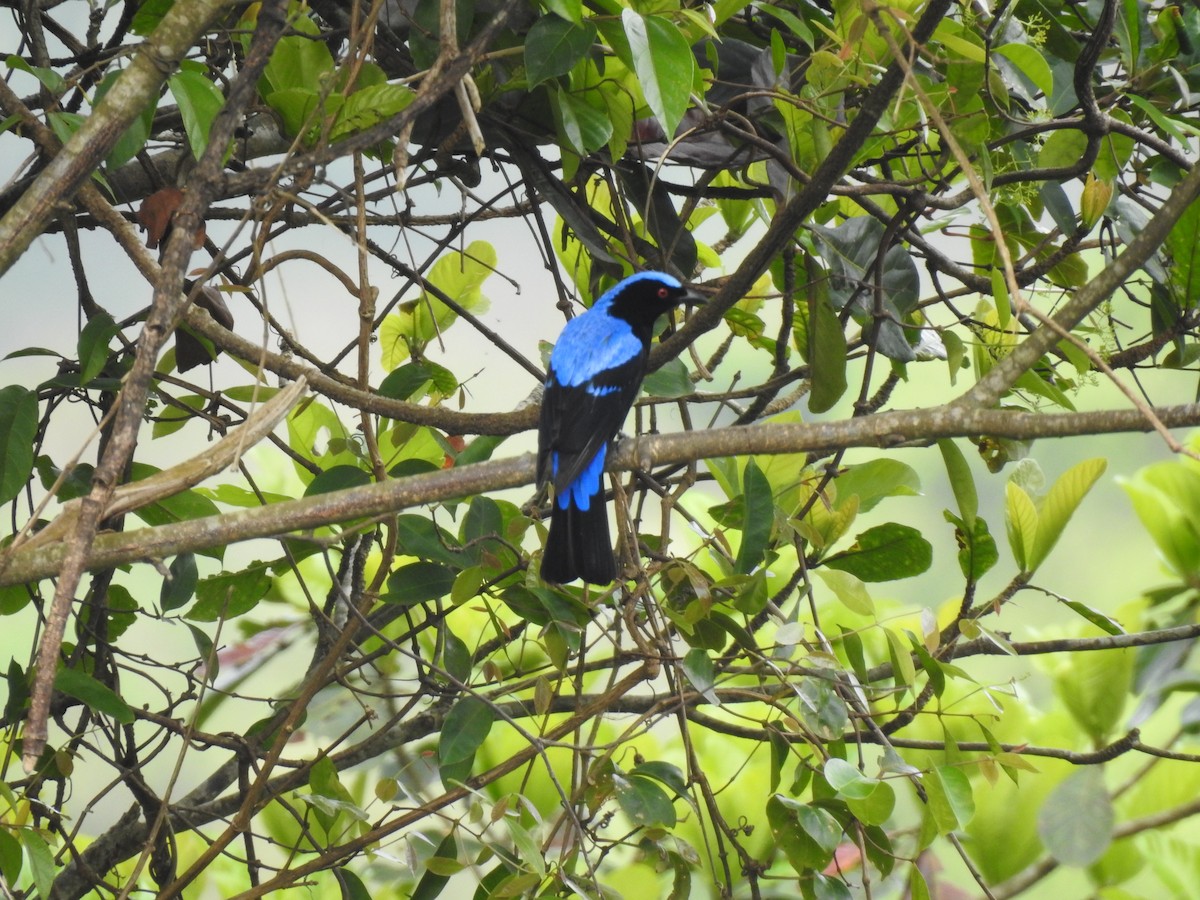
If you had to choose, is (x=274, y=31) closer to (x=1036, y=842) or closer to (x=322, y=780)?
(x=322, y=780)

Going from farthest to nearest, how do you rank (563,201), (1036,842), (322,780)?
1. (1036,842)
2. (563,201)
3. (322,780)

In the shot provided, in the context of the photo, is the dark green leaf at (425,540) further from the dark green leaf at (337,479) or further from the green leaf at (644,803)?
the green leaf at (644,803)

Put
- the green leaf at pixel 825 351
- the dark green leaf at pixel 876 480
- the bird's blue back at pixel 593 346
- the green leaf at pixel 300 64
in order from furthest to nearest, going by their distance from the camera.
Answer: the bird's blue back at pixel 593 346 → the dark green leaf at pixel 876 480 → the green leaf at pixel 825 351 → the green leaf at pixel 300 64

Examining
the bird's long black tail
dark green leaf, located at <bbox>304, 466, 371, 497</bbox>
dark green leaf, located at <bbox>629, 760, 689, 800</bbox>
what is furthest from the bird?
dark green leaf, located at <bbox>629, 760, 689, 800</bbox>

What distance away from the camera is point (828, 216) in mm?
2432

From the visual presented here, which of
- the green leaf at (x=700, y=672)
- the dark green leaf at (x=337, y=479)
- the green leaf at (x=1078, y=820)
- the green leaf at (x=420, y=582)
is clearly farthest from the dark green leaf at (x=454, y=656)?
the green leaf at (x=1078, y=820)

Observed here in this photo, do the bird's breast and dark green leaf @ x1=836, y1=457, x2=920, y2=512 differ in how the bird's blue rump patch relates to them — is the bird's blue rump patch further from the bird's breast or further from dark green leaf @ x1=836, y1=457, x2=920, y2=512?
dark green leaf @ x1=836, y1=457, x2=920, y2=512

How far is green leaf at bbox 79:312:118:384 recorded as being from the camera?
1.96 metres

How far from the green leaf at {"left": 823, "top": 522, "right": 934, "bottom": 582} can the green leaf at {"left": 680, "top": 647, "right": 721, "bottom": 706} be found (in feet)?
1.76

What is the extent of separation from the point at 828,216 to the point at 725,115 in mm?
441

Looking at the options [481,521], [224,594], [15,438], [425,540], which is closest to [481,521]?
[481,521]

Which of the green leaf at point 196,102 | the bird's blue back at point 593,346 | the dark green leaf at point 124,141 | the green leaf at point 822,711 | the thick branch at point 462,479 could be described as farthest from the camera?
the bird's blue back at point 593,346

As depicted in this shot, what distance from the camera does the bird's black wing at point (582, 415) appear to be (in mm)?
2367

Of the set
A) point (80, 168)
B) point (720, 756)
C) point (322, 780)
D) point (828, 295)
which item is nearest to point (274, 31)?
point (80, 168)
